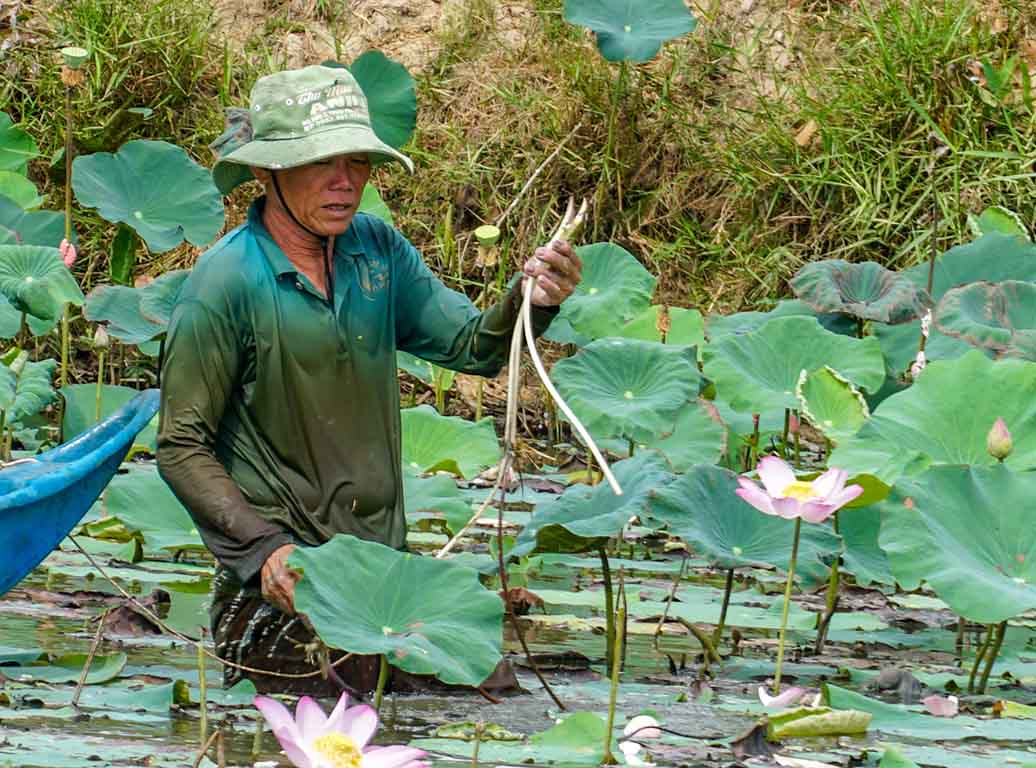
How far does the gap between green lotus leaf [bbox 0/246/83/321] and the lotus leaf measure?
74.7 inches

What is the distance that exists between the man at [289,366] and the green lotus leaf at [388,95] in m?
2.25

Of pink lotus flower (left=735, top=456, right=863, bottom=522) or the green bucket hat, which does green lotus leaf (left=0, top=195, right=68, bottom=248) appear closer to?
the green bucket hat

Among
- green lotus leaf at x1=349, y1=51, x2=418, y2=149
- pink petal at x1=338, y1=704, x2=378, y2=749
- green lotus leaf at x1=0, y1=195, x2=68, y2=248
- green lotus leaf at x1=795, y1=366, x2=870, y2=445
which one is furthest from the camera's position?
green lotus leaf at x1=349, y1=51, x2=418, y2=149

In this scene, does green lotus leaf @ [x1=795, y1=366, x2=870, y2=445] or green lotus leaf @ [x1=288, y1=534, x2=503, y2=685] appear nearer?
green lotus leaf @ [x1=288, y1=534, x2=503, y2=685]

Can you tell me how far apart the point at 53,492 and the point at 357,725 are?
4.37ft

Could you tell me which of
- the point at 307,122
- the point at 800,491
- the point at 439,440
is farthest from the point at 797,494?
the point at 439,440

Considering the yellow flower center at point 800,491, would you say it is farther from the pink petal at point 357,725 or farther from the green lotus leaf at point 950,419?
the pink petal at point 357,725

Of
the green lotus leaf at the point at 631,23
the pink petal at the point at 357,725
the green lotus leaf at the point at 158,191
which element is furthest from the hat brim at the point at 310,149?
the green lotus leaf at the point at 631,23

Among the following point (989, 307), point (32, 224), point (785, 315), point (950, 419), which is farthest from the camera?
point (32, 224)

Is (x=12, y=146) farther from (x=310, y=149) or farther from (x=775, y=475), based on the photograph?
(x=775, y=475)

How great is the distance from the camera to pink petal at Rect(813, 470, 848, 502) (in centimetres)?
275

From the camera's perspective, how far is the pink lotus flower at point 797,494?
273 cm

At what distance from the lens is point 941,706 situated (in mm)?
3035

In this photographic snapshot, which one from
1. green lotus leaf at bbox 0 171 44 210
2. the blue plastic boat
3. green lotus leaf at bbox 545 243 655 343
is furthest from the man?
green lotus leaf at bbox 0 171 44 210
